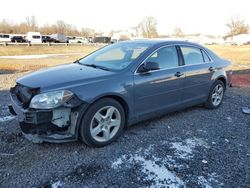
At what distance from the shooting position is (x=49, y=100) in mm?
3344

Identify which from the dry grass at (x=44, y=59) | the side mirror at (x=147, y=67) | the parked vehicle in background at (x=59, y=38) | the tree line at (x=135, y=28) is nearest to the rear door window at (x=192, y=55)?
the side mirror at (x=147, y=67)

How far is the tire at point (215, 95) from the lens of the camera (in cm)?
562

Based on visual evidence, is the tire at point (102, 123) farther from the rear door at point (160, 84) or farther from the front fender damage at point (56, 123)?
the rear door at point (160, 84)

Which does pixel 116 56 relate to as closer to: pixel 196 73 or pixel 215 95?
pixel 196 73

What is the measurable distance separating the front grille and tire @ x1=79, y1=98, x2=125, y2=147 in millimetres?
762

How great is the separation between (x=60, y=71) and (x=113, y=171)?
182 cm

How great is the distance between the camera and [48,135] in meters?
3.41

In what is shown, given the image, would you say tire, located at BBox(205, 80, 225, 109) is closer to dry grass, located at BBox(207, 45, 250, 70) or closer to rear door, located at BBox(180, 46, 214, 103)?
rear door, located at BBox(180, 46, 214, 103)

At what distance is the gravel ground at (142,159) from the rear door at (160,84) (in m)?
0.45

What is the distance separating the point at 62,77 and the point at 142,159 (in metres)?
1.63

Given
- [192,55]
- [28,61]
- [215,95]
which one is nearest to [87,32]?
[28,61]

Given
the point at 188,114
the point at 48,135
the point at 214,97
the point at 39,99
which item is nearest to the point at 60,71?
the point at 39,99

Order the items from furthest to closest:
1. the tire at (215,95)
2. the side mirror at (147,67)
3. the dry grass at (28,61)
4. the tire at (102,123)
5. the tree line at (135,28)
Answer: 1. the tree line at (135,28)
2. the dry grass at (28,61)
3. the tire at (215,95)
4. the side mirror at (147,67)
5. the tire at (102,123)

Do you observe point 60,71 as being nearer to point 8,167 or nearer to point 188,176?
point 8,167
